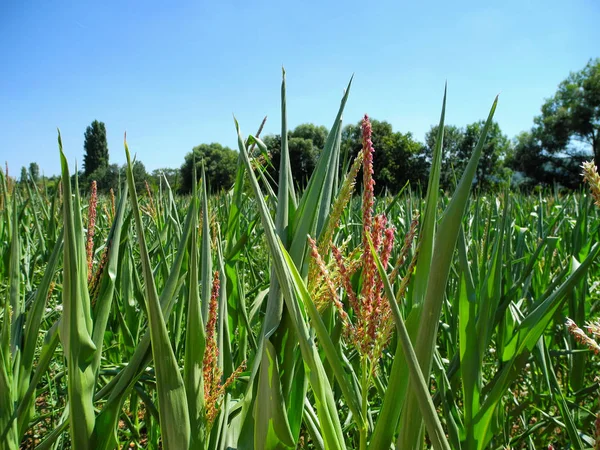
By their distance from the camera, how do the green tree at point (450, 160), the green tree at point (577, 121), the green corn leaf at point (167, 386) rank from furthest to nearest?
the green tree at point (577, 121) → the green tree at point (450, 160) → the green corn leaf at point (167, 386)

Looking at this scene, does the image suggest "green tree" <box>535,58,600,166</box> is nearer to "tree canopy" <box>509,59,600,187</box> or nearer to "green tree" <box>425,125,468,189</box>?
"tree canopy" <box>509,59,600,187</box>

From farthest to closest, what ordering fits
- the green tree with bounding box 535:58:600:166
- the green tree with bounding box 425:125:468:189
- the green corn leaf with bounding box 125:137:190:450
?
the green tree with bounding box 535:58:600:166 < the green tree with bounding box 425:125:468:189 < the green corn leaf with bounding box 125:137:190:450

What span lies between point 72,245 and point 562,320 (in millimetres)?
1461

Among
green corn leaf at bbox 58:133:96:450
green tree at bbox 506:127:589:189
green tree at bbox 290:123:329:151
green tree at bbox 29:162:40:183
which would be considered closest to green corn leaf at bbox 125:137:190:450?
green corn leaf at bbox 58:133:96:450

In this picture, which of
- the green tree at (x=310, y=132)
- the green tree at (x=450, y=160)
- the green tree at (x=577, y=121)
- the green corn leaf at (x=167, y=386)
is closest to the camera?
the green corn leaf at (x=167, y=386)

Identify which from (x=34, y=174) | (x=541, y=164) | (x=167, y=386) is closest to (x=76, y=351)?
(x=167, y=386)

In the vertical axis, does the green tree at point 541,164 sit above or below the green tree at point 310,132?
below

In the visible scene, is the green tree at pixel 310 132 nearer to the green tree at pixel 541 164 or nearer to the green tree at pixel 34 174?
the green tree at pixel 541 164

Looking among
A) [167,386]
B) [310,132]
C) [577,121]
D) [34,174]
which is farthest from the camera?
[310,132]

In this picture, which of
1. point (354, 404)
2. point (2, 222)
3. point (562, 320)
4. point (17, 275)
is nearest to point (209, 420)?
point (354, 404)

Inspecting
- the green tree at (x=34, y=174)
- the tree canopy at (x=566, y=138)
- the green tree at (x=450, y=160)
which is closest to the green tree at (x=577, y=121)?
the tree canopy at (x=566, y=138)

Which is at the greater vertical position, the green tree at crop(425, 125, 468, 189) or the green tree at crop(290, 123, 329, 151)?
the green tree at crop(290, 123, 329, 151)

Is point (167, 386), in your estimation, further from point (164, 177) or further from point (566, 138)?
point (566, 138)

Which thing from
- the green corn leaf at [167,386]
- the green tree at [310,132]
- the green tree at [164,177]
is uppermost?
the green tree at [310,132]
